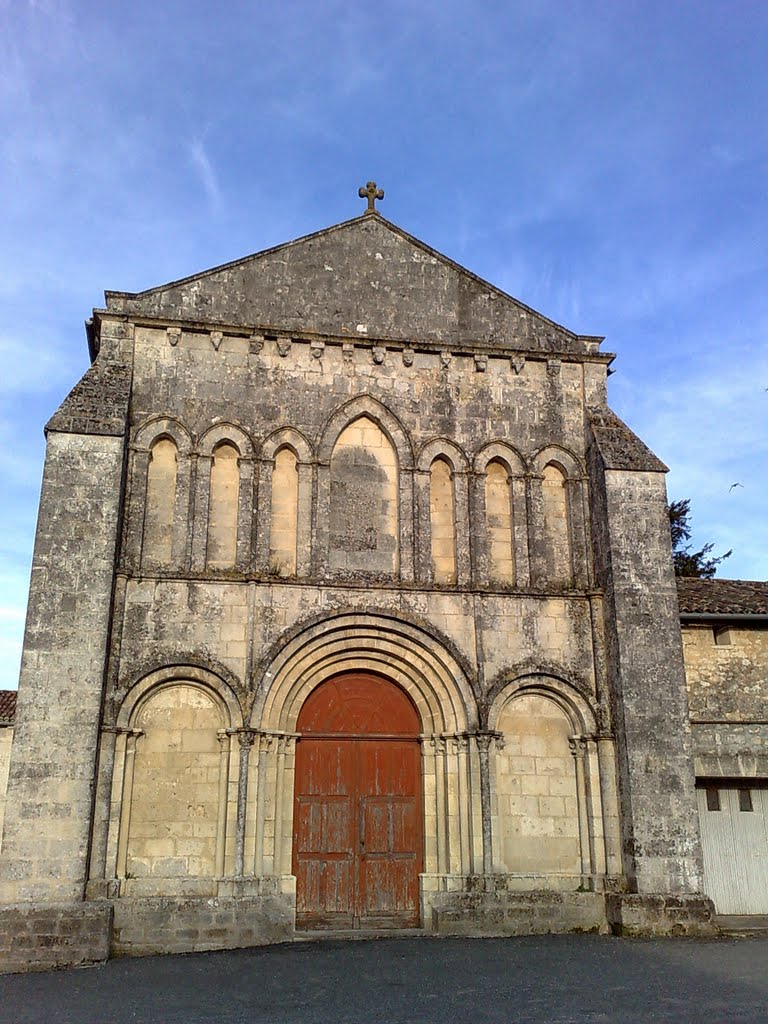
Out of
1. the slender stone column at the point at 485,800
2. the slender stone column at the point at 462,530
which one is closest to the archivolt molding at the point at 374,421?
the slender stone column at the point at 462,530

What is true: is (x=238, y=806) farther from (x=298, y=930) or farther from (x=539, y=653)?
(x=539, y=653)

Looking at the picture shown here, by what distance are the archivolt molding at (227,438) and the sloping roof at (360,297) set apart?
164 cm

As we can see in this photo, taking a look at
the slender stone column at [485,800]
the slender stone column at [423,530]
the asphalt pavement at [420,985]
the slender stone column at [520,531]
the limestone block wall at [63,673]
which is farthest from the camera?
the slender stone column at [520,531]

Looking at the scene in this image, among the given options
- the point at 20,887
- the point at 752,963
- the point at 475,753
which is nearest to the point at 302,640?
the point at 475,753

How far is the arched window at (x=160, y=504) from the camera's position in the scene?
13.0 m

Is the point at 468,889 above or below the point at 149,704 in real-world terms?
below

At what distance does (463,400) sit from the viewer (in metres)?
14.5

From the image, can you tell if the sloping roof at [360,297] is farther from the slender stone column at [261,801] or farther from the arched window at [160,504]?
the slender stone column at [261,801]

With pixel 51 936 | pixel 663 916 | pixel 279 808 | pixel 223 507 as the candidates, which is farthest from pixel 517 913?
pixel 223 507

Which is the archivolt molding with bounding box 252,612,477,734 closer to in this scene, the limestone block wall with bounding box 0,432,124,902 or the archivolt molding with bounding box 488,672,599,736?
the archivolt molding with bounding box 488,672,599,736

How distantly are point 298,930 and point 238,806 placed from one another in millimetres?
1778

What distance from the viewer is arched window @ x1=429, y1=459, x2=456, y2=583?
13672 millimetres

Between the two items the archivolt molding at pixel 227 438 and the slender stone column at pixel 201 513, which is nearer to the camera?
the slender stone column at pixel 201 513

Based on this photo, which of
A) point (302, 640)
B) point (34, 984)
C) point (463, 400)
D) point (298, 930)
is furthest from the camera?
point (463, 400)
